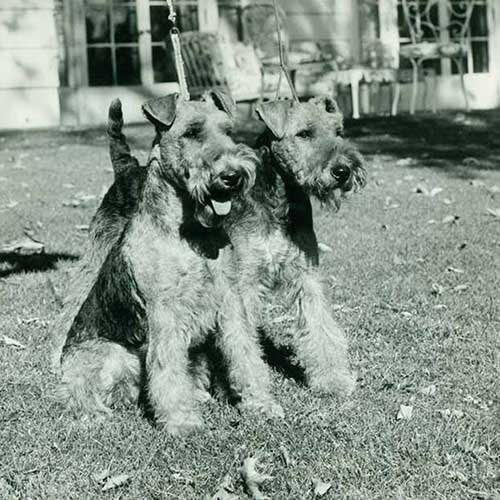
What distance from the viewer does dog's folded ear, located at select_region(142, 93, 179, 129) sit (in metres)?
3.84

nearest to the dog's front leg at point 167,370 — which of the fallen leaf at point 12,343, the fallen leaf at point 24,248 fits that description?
the fallen leaf at point 12,343

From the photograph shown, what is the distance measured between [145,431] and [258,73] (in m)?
9.90

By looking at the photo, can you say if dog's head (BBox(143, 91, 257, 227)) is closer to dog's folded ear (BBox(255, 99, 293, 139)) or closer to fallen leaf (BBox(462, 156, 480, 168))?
dog's folded ear (BBox(255, 99, 293, 139))

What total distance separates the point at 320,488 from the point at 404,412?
2.75 feet

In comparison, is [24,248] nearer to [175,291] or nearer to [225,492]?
[175,291]

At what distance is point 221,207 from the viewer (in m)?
3.67

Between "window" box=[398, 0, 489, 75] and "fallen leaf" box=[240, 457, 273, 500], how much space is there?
13.6m

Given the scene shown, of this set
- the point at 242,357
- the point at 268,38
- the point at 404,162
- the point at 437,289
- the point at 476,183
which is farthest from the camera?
the point at 268,38

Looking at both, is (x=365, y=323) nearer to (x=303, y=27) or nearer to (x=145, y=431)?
(x=145, y=431)

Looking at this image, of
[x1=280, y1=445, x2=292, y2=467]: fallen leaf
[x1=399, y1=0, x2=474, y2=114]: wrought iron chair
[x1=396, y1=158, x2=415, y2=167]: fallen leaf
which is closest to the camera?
[x1=280, y1=445, x2=292, y2=467]: fallen leaf

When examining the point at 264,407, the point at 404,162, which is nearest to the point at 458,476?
the point at 264,407

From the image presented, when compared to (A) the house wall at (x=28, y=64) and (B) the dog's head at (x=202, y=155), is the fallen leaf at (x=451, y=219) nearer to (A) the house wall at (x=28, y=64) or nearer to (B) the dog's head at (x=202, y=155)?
(B) the dog's head at (x=202, y=155)

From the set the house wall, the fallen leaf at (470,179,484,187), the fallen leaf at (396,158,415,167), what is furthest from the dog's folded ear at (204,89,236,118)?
the house wall

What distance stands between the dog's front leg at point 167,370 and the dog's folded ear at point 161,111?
2.73ft
